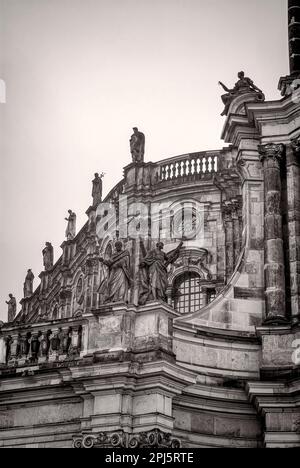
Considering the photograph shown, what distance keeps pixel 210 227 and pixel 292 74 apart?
1256 cm

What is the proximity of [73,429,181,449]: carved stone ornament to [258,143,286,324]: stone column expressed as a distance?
3920 mm

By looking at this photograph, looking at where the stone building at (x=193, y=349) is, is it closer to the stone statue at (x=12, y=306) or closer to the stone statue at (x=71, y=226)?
the stone statue at (x=71, y=226)

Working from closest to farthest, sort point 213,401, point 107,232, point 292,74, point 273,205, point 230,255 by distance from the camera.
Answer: point 213,401, point 273,205, point 292,74, point 230,255, point 107,232

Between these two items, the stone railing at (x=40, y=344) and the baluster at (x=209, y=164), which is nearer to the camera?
the stone railing at (x=40, y=344)

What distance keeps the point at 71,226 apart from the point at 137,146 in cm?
939

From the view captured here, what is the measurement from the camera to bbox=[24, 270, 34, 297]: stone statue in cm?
5166

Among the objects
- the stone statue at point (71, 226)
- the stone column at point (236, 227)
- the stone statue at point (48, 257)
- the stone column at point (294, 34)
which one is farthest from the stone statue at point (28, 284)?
the stone column at point (294, 34)

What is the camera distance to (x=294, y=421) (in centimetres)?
2019

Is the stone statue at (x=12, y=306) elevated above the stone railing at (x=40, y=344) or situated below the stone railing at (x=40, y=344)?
above

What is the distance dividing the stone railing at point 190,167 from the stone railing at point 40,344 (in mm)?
17304

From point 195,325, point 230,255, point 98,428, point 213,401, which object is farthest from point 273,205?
point 230,255

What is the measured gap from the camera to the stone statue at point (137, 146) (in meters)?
39.7

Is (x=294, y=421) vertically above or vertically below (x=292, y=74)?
below
